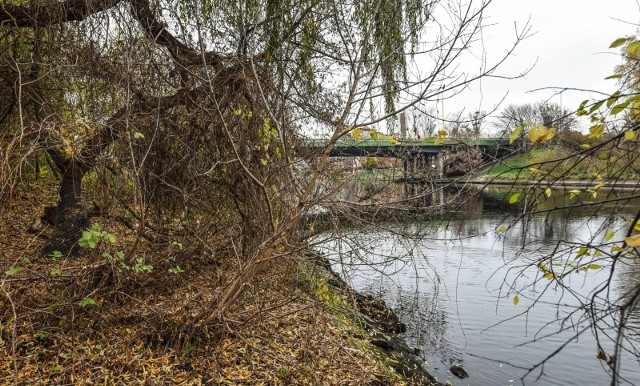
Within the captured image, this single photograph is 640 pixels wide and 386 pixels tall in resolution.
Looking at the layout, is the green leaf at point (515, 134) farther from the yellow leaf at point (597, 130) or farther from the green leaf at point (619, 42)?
the green leaf at point (619, 42)

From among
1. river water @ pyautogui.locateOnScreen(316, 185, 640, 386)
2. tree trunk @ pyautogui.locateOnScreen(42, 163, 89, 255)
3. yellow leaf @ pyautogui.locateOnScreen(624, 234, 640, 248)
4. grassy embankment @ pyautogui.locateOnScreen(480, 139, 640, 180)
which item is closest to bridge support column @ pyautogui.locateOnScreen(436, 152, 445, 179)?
river water @ pyautogui.locateOnScreen(316, 185, 640, 386)

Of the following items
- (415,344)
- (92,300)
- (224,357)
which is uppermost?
(92,300)

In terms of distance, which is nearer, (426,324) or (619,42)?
(619,42)

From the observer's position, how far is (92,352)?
175 inches

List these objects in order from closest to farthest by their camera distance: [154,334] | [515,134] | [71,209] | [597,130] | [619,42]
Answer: [619,42], [597,130], [515,134], [154,334], [71,209]

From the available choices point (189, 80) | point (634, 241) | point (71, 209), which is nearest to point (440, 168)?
point (189, 80)

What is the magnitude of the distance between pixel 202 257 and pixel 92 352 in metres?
1.85

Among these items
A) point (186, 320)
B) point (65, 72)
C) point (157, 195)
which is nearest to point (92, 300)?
point (186, 320)

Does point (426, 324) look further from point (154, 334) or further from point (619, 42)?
point (619, 42)

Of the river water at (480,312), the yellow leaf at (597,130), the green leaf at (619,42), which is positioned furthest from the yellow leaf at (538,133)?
the river water at (480,312)

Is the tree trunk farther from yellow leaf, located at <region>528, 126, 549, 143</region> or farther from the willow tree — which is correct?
yellow leaf, located at <region>528, 126, 549, 143</region>

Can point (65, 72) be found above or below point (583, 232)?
above

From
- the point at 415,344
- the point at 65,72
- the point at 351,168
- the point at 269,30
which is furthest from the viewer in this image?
the point at 415,344

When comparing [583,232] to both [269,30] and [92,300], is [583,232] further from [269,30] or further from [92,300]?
[92,300]
